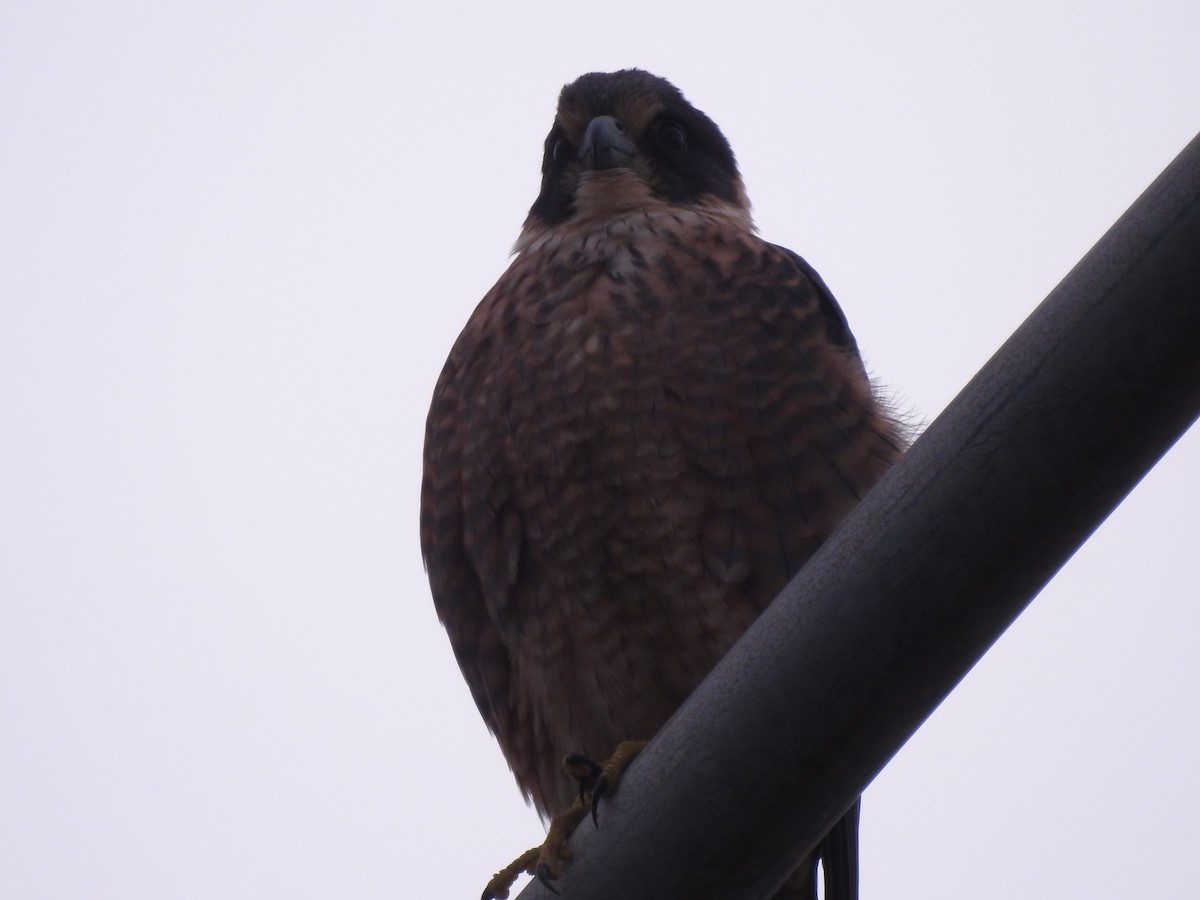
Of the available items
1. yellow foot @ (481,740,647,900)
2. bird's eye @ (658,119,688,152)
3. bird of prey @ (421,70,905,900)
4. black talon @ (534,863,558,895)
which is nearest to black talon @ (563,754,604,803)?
yellow foot @ (481,740,647,900)

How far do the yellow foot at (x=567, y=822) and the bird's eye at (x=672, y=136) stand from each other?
1.93 meters

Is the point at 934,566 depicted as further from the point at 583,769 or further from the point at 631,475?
the point at 631,475

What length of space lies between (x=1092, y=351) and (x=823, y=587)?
0.35 meters

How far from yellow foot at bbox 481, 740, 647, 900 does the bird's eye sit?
1932mm

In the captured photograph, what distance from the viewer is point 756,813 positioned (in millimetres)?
1409

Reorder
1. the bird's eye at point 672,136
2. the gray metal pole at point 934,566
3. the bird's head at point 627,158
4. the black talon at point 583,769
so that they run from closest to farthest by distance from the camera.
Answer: the gray metal pole at point 934,566, the black talon at point 583,769, the bird's head at point 627,158, the bird's eye at point 672,136

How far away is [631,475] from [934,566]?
1236mm

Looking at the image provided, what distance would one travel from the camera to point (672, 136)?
3688 millimetres

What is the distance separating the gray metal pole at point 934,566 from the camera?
1.26 metres

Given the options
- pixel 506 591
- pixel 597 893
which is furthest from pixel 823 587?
pixel 506 591

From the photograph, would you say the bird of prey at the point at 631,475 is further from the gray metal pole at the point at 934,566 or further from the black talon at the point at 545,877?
the gray metal pole at the point at 934,566

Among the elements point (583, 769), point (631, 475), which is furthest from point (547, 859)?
point (631, 475)

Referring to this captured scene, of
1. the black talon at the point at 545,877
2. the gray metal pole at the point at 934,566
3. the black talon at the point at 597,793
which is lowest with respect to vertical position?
the black talon at the point at 545,877

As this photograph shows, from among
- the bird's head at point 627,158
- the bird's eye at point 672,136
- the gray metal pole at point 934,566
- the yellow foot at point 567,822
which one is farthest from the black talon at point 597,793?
the bird's eye at point 672,136
